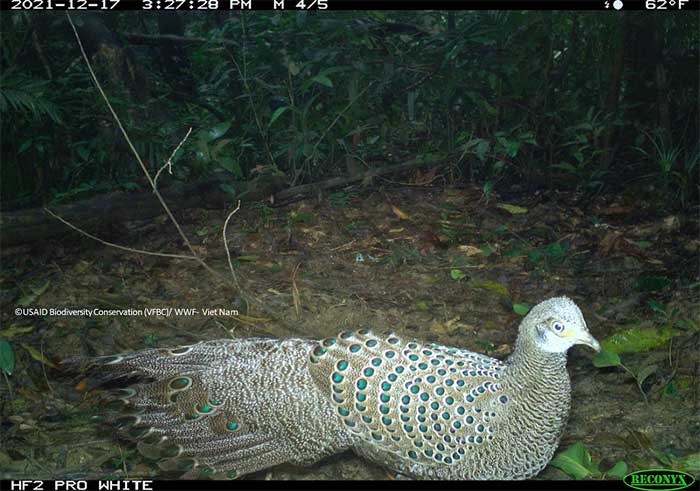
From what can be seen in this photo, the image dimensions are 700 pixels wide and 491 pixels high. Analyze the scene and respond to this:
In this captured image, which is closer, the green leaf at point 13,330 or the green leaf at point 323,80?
the green leaf at point 13,330

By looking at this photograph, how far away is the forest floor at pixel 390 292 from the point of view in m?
1.75

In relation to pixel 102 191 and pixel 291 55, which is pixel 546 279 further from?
pixel 102 191

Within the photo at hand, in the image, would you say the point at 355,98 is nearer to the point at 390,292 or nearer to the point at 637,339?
the point at 390,292

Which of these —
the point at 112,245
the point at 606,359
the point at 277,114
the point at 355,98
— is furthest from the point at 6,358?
the point at 606,359

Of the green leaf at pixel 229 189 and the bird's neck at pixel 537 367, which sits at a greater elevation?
the green leaf at pixel 229 189

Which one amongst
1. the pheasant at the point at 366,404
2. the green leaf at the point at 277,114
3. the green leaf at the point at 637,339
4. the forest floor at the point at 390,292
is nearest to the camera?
the pheasant at the point at 366,404

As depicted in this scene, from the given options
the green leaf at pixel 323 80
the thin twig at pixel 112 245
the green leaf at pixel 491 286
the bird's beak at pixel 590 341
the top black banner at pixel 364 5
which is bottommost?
the green leaf at pixel 491 286

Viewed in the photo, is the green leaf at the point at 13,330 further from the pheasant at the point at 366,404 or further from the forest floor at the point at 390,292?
the pheasant at the point at 366,404

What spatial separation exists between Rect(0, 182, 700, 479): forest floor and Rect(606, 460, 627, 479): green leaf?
9 centimetres

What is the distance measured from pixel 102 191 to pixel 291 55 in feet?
2.36

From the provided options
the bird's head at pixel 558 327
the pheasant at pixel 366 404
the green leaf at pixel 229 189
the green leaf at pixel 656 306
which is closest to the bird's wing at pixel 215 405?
the pheasant at pixel 366 404

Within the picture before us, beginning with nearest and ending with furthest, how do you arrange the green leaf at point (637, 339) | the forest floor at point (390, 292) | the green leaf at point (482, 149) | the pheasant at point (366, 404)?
the pheasant at point (366, 404) < the forest floor at point (390, 292) < the green leaf at point (637, 339) < the green leaf at point (482, 149)

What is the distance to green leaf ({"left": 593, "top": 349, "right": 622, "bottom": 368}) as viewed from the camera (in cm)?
179

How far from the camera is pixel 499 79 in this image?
2.41m
